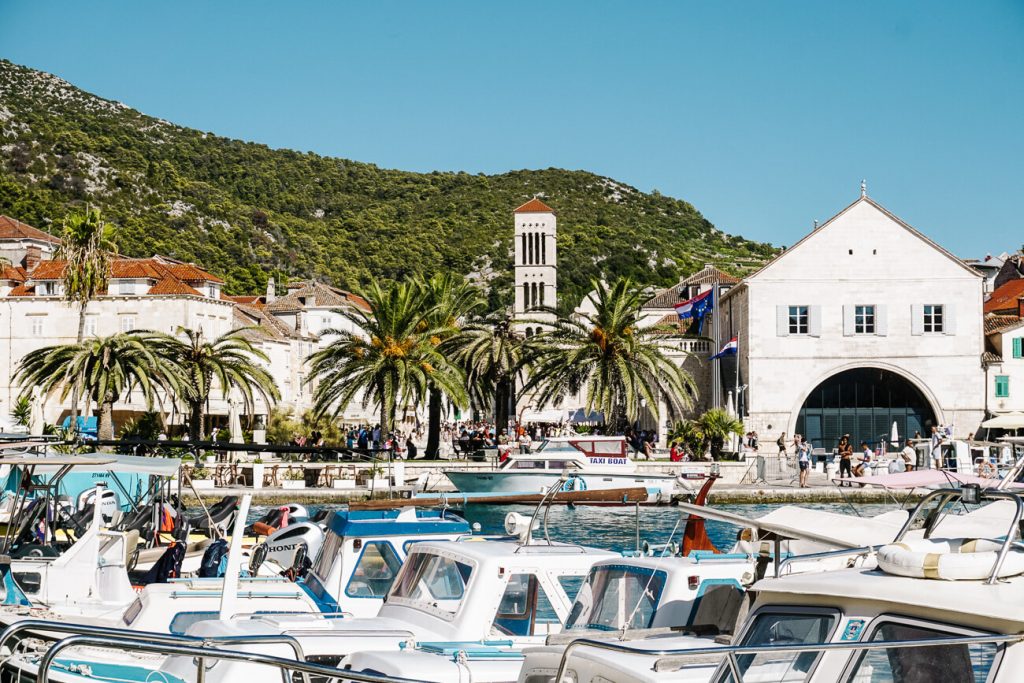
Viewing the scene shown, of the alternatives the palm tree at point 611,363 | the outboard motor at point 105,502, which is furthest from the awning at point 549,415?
the outboard motor at point 105,502

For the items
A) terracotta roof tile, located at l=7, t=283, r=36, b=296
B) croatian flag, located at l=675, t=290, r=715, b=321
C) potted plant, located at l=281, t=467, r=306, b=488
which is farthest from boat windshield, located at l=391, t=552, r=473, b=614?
terracotta roof tile, located at l=7, t=283, r=36, b=296

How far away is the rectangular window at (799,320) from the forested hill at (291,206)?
60.4 m

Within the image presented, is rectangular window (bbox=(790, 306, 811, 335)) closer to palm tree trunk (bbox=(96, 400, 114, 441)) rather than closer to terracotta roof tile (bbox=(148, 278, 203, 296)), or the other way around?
terracotta roof tile (bbox=(148, 278, 203, 296))

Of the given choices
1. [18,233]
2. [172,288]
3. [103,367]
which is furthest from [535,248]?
[103,367]

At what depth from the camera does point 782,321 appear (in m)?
58.2

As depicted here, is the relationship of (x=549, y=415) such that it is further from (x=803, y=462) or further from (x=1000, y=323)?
(x=803, y=462)

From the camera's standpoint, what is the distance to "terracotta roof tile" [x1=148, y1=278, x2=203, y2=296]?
207ft

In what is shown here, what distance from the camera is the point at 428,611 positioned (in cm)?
1153

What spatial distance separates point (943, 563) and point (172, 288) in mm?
61944

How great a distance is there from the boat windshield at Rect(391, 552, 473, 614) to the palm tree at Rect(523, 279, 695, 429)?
3541cm

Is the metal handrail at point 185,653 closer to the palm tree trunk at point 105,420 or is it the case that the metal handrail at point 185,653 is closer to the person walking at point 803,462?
the person walking at point 803,462

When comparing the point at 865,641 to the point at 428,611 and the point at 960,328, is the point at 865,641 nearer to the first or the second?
the point at 428,611

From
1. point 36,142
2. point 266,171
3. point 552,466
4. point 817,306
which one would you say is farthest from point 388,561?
point 266,171

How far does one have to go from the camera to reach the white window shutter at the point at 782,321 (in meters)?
58.2
